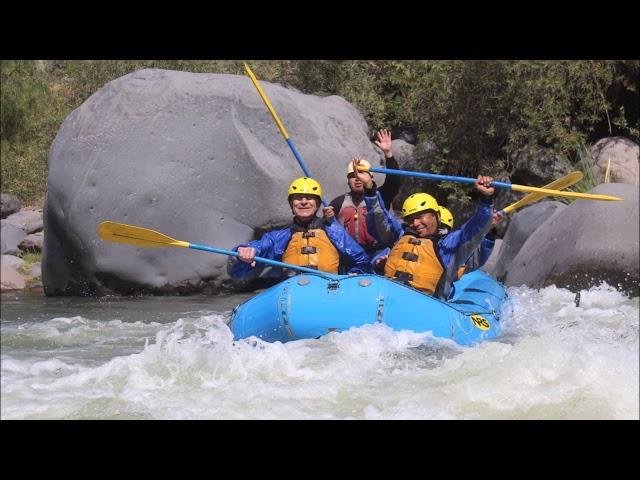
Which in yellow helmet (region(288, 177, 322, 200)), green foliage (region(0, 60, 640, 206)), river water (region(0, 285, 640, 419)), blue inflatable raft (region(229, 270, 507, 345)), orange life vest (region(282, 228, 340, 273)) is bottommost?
river water (region(0, 285, 640, 419))

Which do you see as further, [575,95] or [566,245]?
[575,95]

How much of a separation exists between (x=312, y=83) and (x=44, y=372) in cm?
769

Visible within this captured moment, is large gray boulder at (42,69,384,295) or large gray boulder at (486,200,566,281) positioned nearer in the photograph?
large gray boulder at (42,69,384,295)

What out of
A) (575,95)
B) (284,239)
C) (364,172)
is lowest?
(284,239)

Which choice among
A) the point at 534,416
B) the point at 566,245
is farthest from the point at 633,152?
the point at 534,416

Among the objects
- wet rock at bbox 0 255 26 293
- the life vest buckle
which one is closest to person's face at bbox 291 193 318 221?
the life vest buckle

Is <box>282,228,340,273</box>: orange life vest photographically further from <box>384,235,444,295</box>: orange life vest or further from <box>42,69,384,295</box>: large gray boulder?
<box>42,69,384,295</box>: large gray boulder

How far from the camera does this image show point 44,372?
3920 millimetres

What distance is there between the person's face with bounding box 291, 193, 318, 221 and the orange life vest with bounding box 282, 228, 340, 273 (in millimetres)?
99

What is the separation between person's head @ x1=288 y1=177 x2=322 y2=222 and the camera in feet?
18.2

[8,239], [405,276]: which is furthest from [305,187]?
[8,239]

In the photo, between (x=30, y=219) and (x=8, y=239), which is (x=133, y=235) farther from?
(x=8, y=239)

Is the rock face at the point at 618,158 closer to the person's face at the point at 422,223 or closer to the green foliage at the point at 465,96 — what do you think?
the green foliage at the point at 465,96
